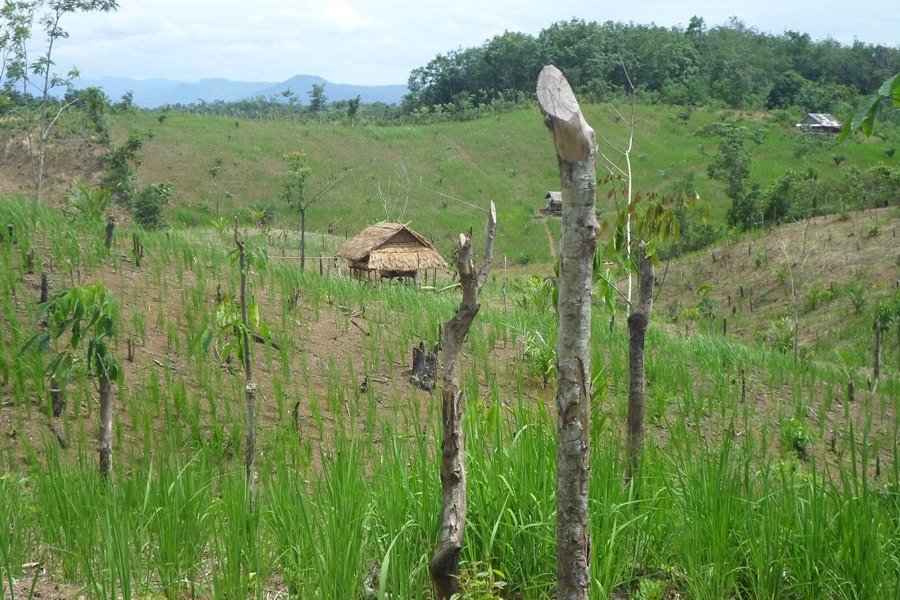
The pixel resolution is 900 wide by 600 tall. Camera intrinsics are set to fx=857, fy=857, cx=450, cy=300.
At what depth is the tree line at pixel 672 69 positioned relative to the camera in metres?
50.2

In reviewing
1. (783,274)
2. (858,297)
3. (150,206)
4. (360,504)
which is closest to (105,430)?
(360,504)

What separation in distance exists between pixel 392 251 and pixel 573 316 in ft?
49.1

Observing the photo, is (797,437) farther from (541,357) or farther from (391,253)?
(391,253)

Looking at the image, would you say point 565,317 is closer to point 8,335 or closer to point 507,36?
point 8,335

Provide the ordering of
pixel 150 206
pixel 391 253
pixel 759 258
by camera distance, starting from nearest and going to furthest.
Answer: pixel 391 253 → pixel 150 206 → pixel 759 258

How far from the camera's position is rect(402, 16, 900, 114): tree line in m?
50.2

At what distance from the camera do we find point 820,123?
42938mm

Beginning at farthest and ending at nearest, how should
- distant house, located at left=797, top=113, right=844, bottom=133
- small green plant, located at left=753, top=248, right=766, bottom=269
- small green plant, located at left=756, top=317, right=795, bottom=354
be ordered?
distant house, located at left=797, top=113, right=844, bottom=133 < small green plant, located at left=753, top=248, right=766, bottom=269 < small green plant, located at left=756, top=317, right=795, bottom=354

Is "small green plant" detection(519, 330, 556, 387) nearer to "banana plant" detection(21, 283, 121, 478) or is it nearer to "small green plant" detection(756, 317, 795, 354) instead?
"banana plant" detection(21, 283, 121, 478)

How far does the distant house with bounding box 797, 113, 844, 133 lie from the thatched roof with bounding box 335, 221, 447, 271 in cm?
3135

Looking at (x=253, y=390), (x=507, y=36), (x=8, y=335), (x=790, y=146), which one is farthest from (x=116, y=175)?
(x=507, y=36)

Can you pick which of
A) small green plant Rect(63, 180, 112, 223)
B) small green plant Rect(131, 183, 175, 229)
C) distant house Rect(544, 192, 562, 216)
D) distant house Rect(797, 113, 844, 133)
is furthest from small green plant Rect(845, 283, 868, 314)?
distant house Rect(797, 113, 844, 133)

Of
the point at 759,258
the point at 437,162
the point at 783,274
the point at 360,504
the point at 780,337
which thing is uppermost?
the point at 437,162

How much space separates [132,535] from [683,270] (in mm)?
23169
